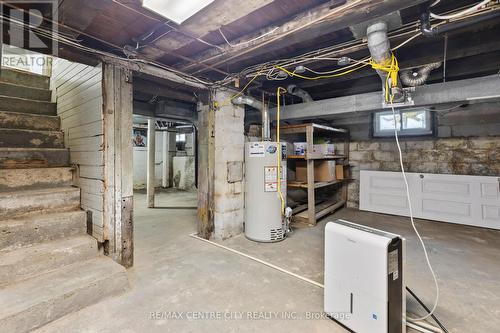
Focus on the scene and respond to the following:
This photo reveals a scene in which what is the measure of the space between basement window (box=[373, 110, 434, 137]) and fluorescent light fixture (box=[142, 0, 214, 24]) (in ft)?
12.3

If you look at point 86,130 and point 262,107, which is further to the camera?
point 262,107

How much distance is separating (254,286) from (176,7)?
2.13 m

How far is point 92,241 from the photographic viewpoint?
2055 millimetres

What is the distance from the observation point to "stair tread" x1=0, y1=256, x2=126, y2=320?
1451 millimetres

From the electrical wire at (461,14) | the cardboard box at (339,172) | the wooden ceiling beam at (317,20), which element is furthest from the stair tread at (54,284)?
the cardboard box at (339,172)

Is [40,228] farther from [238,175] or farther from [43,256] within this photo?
[238,175]

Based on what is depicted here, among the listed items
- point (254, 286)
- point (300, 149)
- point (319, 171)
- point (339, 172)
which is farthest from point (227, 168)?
point (339, 172)

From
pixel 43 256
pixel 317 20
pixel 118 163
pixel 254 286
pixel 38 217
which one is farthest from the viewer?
pixel 118 163

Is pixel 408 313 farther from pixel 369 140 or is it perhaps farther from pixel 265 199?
pixel 369 140

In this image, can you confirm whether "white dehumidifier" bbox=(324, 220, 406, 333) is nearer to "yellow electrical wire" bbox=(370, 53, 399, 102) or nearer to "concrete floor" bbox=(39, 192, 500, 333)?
"concrete floor" bbox=(39, 192, 500, 333)

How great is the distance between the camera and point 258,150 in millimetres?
2945

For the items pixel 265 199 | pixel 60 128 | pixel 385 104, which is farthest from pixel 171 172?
pixel 385 104

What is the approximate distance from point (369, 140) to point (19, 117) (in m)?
5.42

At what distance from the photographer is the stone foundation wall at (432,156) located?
3.64 meters
